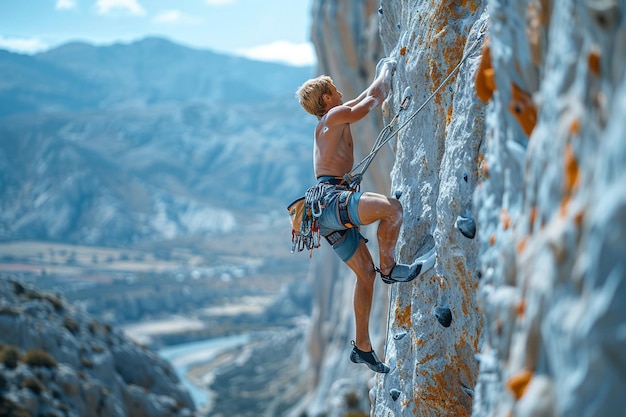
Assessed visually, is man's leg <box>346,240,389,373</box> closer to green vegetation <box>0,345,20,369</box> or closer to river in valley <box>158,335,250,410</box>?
green vegetation <box>0,345,20,369</box>

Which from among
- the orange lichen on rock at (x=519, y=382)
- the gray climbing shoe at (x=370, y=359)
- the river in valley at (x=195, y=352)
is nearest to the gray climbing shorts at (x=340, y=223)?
the gray climbing shoe at (x=370, y=359)

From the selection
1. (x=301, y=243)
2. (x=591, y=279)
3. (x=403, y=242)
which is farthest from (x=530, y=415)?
(x=301, y=243)

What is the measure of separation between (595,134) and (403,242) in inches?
136

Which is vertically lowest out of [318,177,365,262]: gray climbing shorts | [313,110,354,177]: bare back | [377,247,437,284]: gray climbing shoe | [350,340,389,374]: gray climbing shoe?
[350,340,389,374]: gray climbing shoe

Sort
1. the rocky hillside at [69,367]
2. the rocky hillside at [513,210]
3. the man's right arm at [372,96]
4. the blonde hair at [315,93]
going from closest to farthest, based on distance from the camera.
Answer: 1. the rocky hillside at [513,210]
2. the man's right arm at [372,96]
3. the blonde hair at [315,93]
4. the rocky hillside at [69,367]

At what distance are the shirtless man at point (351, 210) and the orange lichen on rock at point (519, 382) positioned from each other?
8.56 ft

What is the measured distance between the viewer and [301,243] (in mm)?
6449

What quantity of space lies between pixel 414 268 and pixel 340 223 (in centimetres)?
68

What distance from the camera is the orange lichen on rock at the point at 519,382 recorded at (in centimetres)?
304

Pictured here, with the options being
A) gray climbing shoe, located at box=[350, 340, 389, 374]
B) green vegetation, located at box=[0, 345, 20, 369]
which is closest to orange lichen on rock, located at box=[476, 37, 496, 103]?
gray climbing shoe, located at box=[350, 340, 389, 374]

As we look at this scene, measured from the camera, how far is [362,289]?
20.1 feet

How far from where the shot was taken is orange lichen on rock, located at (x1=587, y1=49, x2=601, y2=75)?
2.79 meters

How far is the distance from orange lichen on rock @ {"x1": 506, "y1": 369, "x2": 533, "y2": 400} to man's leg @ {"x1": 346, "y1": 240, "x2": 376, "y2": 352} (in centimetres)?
293

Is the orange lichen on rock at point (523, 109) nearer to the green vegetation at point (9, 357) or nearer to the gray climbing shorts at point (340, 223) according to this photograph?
the gray climbing shorts at point (340, 223)
